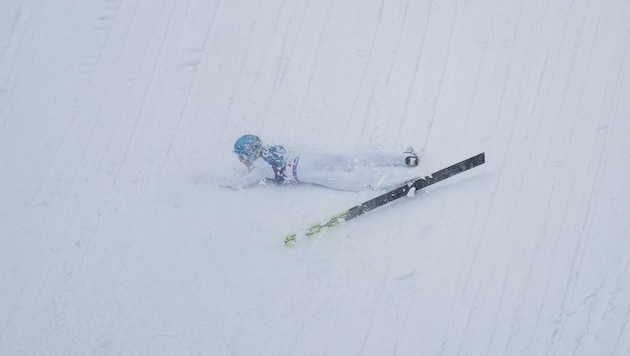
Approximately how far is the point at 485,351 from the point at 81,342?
3.38 metres

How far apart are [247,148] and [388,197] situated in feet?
4.69

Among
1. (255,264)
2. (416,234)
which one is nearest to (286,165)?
(255,264)

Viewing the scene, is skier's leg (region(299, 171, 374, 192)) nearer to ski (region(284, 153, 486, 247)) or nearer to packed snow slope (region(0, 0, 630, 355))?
packed snow slope (region(0, 0, 630, 355))

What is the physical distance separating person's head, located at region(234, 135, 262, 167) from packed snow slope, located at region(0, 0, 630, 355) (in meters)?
0.34

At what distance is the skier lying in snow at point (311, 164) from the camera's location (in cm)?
540

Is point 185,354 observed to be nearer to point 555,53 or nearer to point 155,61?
point 155,61

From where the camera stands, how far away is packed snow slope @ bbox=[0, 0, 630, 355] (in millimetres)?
4590

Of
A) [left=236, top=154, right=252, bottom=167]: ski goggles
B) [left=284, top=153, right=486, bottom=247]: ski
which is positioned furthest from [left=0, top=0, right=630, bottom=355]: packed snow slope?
[left=236, top=154, right=252, bottom=167]: ski goggles

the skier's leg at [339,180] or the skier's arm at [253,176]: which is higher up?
the skier's leg at [339,180]

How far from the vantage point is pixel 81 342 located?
5012 mm

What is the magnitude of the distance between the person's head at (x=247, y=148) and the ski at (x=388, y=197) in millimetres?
916

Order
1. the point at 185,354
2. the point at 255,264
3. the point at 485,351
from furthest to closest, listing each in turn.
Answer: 1. the point at 255,264
2. the point at 185,354
3. the point at 485,351

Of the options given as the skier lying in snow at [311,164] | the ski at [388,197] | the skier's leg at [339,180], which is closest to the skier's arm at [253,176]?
the skier lying in snow at [311,164]

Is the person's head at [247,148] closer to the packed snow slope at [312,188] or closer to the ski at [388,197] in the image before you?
the packed snow slope at [312,188]
